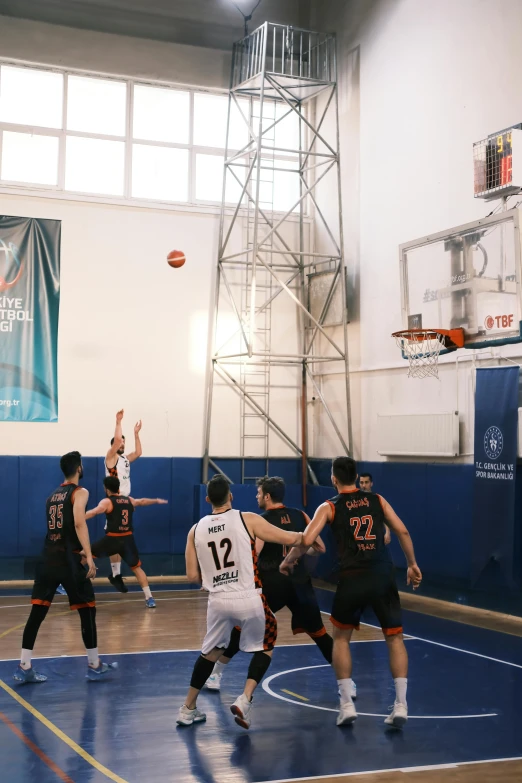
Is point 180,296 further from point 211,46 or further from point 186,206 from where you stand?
point 211,46

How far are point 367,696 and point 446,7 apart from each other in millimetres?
10560

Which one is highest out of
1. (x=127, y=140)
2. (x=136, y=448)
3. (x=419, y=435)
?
(x=127, y=140)

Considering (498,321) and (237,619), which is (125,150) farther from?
(237,619)

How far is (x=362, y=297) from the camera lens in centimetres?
1612

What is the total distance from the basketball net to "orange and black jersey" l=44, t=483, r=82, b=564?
475cm

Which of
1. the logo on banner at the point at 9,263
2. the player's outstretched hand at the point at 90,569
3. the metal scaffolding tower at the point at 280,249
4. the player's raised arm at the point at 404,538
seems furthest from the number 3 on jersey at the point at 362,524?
the logo on banner at the point at 9,263

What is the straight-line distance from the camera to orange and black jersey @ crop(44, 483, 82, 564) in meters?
8.43

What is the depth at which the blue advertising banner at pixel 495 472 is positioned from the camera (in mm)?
11734

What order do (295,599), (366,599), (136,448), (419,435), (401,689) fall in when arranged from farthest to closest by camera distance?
(136,448), (419,435), (295,599), (366,599), (401,689)

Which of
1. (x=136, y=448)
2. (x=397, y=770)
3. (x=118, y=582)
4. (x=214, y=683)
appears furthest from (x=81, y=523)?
(x=136, y=448)

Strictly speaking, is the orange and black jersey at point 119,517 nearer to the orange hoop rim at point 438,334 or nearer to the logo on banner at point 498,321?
the orange hoop rim at point 438,334

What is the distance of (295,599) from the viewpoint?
766 cm

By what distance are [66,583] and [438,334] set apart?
5269 mm

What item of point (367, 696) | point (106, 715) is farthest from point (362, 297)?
point (106, 715)
